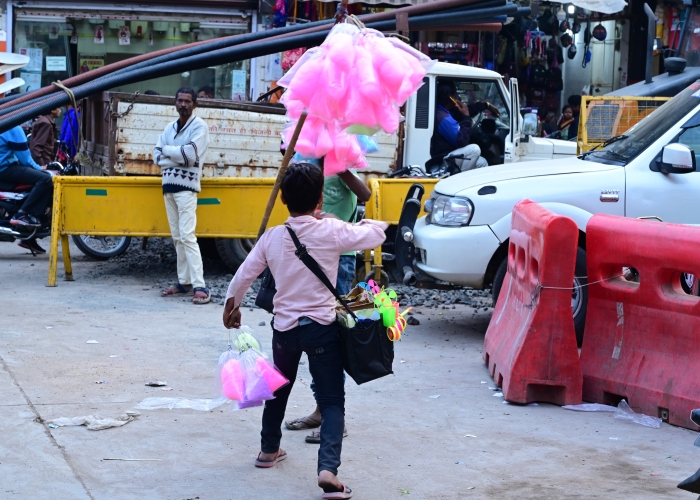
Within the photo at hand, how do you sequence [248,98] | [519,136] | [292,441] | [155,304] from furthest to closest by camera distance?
[248,98] < [519,136] < [155,304] < [292,441]

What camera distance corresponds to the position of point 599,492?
4.52 m

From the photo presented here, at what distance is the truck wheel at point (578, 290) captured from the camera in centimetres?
710

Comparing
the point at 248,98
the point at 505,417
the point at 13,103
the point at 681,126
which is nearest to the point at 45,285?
the point at 13,103

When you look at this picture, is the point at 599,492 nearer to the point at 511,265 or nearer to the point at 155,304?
the point at 511,265

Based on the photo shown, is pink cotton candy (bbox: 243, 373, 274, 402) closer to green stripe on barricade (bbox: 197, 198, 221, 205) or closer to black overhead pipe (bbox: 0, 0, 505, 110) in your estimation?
black overhead pipe (bbox: 0, 0, 505, 110)

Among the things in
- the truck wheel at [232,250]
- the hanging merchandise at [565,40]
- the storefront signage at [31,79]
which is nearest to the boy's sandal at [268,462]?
the truck wheel at [232,250]

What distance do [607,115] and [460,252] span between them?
14.4ft

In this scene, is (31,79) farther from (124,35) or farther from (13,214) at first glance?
(13,214)

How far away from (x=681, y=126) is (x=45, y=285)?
6.34 m

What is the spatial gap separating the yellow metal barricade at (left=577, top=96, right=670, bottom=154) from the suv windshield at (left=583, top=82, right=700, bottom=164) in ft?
10.6

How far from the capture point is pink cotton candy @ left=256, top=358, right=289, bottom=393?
4520 millimetres

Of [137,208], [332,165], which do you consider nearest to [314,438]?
[332,165]

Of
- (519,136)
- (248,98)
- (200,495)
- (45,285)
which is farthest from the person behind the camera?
(248,98)

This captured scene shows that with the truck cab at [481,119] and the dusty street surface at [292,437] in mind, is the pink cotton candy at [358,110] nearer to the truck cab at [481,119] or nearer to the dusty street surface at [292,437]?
the dusty street surface at [292,437]
